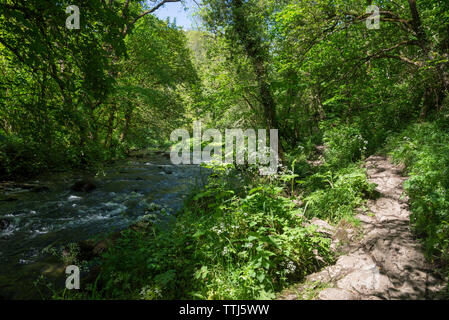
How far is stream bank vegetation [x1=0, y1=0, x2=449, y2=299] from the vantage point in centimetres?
299

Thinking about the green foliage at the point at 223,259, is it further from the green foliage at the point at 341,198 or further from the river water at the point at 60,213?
the river water at the point at 60,213

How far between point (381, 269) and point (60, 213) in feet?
23.7

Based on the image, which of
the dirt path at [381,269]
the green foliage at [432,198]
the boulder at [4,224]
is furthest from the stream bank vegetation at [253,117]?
the boulder at [4,224]

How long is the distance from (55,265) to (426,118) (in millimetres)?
10902

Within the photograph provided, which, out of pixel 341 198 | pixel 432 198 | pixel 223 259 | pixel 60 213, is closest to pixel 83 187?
pixel 60 213

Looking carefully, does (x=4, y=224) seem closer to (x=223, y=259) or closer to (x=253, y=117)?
(x=223, y=259)

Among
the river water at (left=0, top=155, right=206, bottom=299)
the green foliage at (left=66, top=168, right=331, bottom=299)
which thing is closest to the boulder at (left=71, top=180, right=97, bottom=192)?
the river water at (left=0, top=155, right=206, bottom=299)

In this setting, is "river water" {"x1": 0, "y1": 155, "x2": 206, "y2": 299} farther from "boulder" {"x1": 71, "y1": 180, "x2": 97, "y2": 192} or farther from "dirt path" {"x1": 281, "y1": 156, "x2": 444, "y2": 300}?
"dirt path" {"x1": 281, "y1": 156, "x2": 444, "y2": 300}

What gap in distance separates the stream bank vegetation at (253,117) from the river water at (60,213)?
3.59 ft

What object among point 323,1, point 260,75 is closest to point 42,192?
point 260,75

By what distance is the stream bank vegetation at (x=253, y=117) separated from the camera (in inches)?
118

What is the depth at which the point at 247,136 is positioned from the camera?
10.1m
